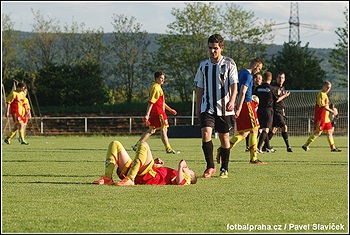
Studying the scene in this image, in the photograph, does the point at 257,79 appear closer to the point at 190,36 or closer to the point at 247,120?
the point at 247,120

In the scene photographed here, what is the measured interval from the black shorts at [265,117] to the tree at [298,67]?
104 ft

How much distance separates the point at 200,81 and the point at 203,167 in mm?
2750

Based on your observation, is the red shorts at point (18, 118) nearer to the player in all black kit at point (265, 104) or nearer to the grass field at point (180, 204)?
the player in all black kit at point (265, 104)

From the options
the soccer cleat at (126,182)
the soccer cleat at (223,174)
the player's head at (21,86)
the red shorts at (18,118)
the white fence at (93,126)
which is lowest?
the white fence at (93,126)

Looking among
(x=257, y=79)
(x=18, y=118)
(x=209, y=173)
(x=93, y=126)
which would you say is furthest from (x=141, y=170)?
(x=93, y=126)

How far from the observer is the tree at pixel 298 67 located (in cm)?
5078

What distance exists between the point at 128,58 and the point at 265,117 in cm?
4328

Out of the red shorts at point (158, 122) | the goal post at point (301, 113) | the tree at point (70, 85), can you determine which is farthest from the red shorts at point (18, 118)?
the tree at point (70, 85)

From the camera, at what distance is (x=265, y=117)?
19.3 meters

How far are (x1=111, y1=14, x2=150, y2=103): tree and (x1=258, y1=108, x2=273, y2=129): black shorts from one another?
137ft

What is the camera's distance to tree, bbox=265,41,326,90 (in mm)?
50781

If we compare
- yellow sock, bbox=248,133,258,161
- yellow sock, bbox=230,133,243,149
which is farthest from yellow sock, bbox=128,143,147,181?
yellow sock, bbox=248,133,258,161

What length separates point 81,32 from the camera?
65562 millimetres

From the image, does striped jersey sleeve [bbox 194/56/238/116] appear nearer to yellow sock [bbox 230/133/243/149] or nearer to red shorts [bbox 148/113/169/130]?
yellow sock [bbox 230/133/243/149]
